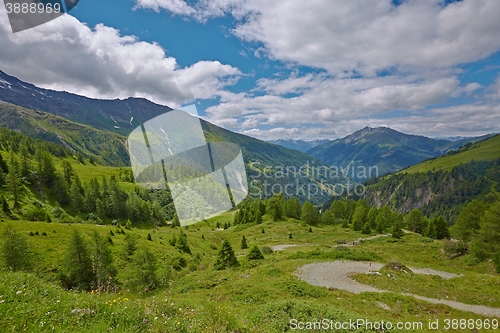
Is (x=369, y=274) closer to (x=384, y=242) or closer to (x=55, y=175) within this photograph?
(x=384, y=242)

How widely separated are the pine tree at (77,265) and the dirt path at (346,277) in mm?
22538

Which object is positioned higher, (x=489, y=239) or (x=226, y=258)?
(x=226, y=258)

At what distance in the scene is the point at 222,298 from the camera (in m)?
18.7

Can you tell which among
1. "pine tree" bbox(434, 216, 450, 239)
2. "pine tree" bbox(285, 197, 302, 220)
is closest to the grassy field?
"pine tree" bbox(434, 216, 450, 239)

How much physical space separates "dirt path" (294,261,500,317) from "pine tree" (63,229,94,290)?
22538mm

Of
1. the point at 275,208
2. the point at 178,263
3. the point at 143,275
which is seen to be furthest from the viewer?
the point at 275,208

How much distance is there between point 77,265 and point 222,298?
17165 millimetres

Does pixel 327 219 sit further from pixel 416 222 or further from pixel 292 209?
pixel 416 222

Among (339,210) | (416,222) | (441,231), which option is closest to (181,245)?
(441,231)

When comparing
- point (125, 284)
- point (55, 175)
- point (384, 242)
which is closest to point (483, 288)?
point (384, 242)

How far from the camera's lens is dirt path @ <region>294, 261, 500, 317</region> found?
19.8 m

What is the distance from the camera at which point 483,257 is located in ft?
116

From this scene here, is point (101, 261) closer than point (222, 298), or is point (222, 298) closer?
point (222, 298)

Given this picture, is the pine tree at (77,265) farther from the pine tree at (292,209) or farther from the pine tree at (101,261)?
the pine tree at (292,209)
